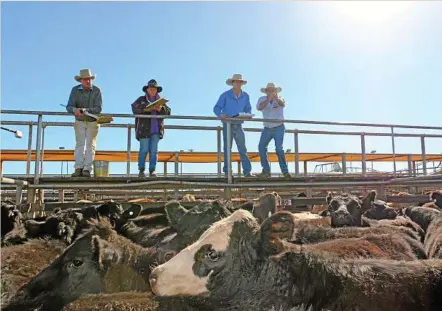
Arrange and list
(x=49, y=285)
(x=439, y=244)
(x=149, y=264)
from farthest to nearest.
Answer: (x=439, y=244) < (x=149, y=264) < (x=49, y=285)

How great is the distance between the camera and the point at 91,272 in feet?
15.7

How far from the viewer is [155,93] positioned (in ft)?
31.2

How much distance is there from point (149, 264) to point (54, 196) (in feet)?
38.3

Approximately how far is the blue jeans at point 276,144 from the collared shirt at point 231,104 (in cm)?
71

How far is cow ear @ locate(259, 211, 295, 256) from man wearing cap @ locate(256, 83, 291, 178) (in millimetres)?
4832

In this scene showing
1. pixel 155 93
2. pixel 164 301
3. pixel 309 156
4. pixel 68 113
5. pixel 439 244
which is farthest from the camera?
pixel 309 156

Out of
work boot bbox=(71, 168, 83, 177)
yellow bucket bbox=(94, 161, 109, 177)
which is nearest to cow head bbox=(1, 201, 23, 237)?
work boot bbox=(71, 168, 83, 177)

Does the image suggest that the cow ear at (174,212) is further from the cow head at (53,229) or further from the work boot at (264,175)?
the work boot at (264,175)

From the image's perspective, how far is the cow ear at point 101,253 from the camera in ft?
15.8

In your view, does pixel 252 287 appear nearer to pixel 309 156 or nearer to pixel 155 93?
pixel 155 93

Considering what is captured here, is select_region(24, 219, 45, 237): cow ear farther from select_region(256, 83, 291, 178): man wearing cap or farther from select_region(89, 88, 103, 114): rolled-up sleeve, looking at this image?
select_region(256, 83, 291, 178): man wearing cap

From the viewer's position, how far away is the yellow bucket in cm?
882

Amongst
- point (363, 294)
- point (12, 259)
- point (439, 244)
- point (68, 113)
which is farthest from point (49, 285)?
point (439, 244)

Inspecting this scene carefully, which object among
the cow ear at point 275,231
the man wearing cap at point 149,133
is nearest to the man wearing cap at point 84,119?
the man wearing cap at point 149,133
